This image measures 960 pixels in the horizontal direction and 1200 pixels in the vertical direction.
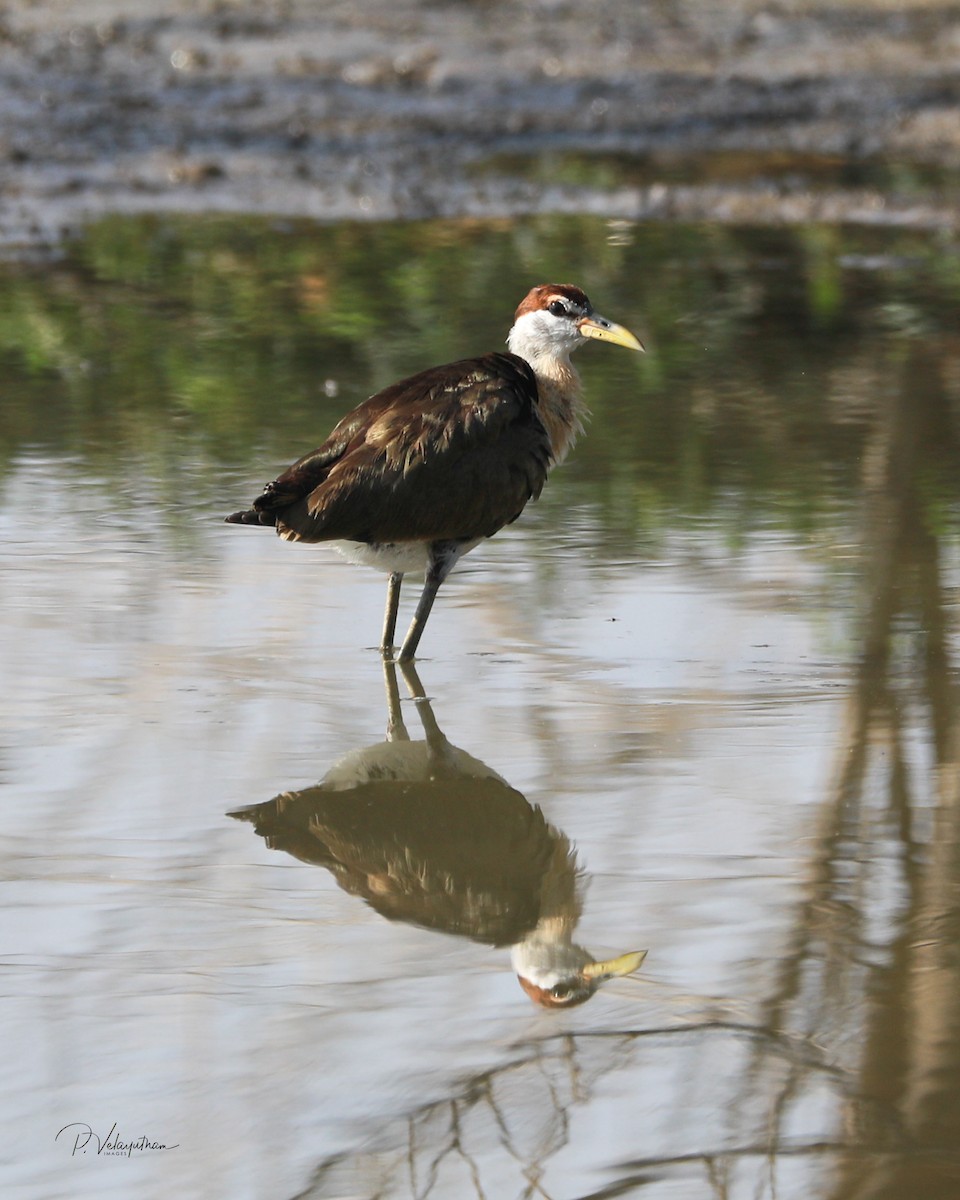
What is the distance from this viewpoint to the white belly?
6223 millimetres

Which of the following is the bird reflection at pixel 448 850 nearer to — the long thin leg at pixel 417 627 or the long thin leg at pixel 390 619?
the long thin leg at pixel 417 627

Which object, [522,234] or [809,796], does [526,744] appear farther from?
[522,234]

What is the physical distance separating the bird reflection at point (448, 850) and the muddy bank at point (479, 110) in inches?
333

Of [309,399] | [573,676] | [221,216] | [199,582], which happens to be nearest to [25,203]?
[221,216]

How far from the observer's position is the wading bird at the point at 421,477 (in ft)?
20.0

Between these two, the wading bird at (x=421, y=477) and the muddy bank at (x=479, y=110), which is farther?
the muddy bank at (x=479, y=110)

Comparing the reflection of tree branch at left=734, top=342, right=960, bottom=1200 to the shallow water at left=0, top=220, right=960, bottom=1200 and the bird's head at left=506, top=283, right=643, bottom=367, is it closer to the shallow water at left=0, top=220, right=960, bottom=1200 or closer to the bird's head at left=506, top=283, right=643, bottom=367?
the shallow water at left=0, top=220, right=960, bottom=1200

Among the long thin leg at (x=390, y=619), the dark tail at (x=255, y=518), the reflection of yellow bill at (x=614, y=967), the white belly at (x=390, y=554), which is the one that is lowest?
the long thin leg at (x=390, y=619)

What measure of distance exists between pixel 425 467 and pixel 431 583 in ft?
1.15

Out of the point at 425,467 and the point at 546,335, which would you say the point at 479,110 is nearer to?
the point at 546,335

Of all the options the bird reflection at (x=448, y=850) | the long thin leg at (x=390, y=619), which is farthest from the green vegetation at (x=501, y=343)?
the bird reflection at (x=448, y=850)

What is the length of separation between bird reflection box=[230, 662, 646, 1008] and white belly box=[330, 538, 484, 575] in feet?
2.59

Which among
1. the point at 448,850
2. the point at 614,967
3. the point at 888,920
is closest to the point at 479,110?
the point at 448,850

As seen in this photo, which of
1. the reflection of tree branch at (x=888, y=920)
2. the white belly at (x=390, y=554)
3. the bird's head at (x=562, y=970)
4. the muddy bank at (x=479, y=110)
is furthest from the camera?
the muddy bank at (x=479, y=110)
